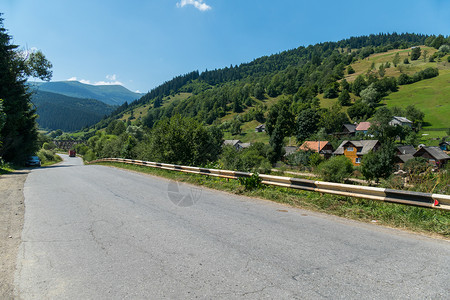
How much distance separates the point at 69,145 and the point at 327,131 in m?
162

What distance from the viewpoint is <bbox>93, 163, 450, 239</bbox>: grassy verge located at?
15.8 feet

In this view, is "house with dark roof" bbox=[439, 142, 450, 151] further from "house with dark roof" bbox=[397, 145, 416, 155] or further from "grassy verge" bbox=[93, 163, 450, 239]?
"grassy verge" bbox=[93, 163, 450, 239]

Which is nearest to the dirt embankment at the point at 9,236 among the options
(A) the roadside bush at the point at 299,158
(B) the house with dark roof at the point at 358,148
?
(A) the roadside bush at the point at 299,158

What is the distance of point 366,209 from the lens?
5.94 metres

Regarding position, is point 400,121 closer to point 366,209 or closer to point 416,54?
point 416,54

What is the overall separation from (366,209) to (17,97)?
31257 mm

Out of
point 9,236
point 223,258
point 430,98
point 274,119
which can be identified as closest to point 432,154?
point 430,98

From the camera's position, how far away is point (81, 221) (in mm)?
5680

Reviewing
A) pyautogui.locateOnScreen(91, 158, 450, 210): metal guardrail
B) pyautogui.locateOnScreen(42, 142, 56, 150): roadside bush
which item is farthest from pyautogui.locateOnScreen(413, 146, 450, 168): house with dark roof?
pyautogui.locateOnScreen(42, 142, 56, 150): roadside bush

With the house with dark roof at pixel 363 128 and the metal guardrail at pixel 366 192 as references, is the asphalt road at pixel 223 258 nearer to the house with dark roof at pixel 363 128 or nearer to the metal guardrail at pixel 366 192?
the metal guardrail at pixel 366 192

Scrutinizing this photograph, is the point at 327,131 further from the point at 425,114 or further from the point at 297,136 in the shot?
the point at 425,114

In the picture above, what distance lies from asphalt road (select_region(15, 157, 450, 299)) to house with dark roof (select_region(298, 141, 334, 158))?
79.3 m

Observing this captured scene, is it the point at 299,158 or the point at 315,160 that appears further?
the point at 299,158

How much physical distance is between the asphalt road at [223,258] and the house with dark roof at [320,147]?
79.3m
